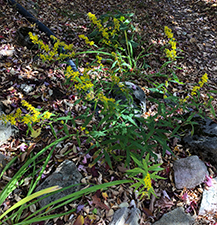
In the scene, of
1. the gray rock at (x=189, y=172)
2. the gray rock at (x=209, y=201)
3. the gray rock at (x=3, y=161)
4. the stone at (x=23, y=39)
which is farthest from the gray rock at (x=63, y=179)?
the stone at (x=23, y=39)

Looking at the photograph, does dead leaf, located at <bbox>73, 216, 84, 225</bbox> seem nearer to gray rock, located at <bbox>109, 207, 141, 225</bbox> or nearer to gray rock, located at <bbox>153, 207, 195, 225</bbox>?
gray rock, located at <bbox>109, 207, 141, 225</bbox>

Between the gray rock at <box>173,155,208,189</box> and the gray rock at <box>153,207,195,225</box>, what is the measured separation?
12.6 inches

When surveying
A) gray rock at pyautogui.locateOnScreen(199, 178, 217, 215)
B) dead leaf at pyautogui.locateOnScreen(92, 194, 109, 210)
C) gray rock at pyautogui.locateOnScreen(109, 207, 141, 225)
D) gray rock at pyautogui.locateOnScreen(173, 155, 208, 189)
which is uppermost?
dead leaf at pyautogui.locateOnScreen(92, 194, 109, 210)

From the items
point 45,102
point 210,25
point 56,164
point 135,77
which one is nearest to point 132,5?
point 210,25

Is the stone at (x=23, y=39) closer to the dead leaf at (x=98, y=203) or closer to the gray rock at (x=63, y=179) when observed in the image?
the gray rock at (x=63, y=179)

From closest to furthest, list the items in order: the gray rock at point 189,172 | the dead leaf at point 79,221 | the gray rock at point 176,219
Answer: the dead leaf at point 79,221
the gray rock at point 176,219
the gray rock at point 189,172

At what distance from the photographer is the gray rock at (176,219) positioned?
2125mm

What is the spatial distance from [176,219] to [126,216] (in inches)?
25.1

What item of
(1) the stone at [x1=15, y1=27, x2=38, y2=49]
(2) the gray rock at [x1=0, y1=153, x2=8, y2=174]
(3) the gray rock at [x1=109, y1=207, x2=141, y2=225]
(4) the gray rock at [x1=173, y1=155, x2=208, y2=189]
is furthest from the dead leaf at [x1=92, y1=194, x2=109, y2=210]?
(1) the stone at [x1=15, y1=27, x2=38, y2=49]

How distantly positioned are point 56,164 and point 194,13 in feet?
19.0

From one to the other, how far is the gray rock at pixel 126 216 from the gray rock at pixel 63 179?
0.54 metres

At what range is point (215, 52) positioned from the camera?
14.7 feet

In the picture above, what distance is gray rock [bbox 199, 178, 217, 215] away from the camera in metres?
2.29

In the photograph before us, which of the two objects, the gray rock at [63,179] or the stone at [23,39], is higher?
the stone at [23,39]
